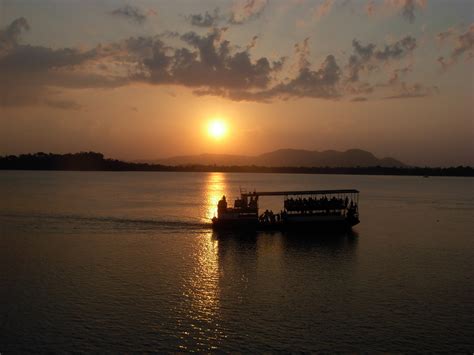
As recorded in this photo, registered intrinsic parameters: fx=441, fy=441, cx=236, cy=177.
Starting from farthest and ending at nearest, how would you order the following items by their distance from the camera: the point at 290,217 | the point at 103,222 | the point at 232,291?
the point at 103,222 < the point at 290,217 < the point at 232,291

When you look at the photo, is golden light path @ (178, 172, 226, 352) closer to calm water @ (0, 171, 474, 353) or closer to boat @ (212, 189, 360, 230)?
calm water @ (0, 171, 474, 353)

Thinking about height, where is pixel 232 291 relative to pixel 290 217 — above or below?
below

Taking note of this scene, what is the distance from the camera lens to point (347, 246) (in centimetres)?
4884

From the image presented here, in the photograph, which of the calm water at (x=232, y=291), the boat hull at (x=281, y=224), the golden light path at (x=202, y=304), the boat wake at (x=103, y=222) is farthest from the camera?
the boat wake at (x=103, y=222)

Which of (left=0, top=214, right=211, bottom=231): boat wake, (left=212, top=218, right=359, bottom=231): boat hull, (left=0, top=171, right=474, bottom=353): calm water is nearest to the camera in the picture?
(left=0, top=171, right=474, bottom=353): calm water

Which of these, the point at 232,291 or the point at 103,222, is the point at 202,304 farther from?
the point at 103,222

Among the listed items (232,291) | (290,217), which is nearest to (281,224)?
(290,217)

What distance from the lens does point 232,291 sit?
30109 millimetres

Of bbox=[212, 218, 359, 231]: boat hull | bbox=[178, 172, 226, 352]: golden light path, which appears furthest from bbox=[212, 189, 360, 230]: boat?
bbox=[178, 172, 226, 352]: golden light path

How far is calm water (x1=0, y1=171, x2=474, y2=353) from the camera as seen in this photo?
22.2 metres

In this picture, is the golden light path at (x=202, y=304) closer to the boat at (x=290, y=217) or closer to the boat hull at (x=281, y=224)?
the boat hull at (x=281, y=224)

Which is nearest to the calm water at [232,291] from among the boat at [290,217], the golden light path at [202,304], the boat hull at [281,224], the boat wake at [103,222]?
the golden light path at [202,304]

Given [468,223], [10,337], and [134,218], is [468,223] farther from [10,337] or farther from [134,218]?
[10,337]

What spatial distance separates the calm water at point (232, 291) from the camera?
2220 centimetres
